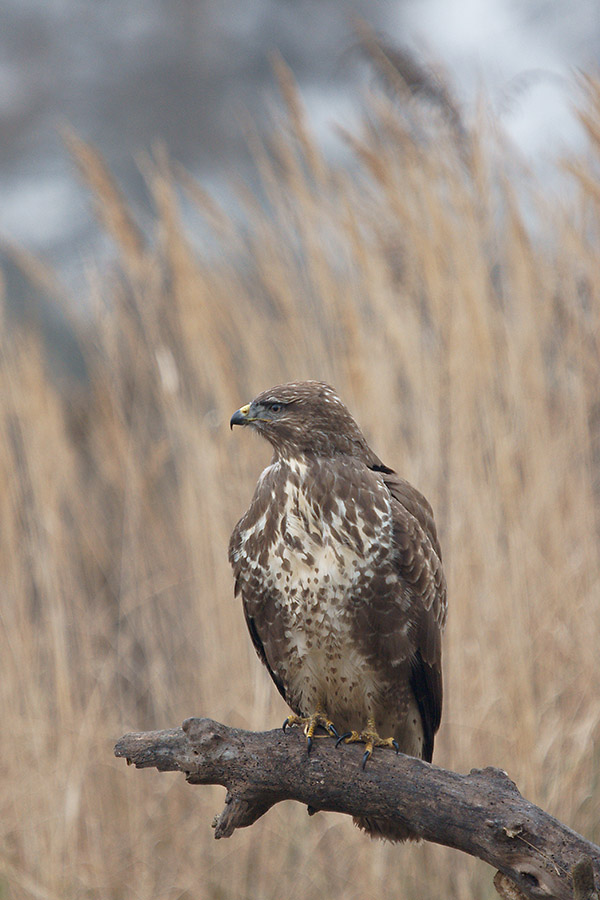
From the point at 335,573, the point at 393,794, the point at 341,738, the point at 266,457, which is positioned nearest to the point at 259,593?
the point at 335,573

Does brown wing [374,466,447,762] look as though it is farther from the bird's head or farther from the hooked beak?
the hooked beak

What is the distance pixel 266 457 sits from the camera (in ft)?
10.4

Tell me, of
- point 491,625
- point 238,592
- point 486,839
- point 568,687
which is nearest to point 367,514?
point 238,592

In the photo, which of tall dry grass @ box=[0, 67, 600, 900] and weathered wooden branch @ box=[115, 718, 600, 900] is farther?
tall dry grass @ box=[0, 67, 600, 900]

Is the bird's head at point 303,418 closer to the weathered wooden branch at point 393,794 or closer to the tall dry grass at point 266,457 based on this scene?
the weathered wooden branch at point 393,794

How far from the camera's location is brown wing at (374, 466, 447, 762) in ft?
5.75

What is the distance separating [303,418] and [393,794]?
65 cm

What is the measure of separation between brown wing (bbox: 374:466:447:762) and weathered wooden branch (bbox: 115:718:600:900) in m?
0.27

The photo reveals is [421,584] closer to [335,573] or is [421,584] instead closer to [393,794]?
[335,573]

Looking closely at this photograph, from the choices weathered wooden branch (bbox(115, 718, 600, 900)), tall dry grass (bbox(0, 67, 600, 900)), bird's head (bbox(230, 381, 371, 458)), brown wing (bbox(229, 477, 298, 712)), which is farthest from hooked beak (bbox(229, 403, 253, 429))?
tall dry grass (bbox(0, 67, 600, 900))

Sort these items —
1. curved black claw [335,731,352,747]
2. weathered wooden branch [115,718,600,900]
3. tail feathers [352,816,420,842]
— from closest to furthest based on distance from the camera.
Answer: weathered wooden branch [115,718,600,900]
curved black claw [335,731,352,747]
tail feathers [352,816,420,842]

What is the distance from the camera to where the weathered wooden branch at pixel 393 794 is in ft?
4.31

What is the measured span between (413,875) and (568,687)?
2.37ft

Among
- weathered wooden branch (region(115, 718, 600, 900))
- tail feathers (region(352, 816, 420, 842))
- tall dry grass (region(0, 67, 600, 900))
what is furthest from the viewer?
tall dry grass (region(0, 67, 600, 900))
